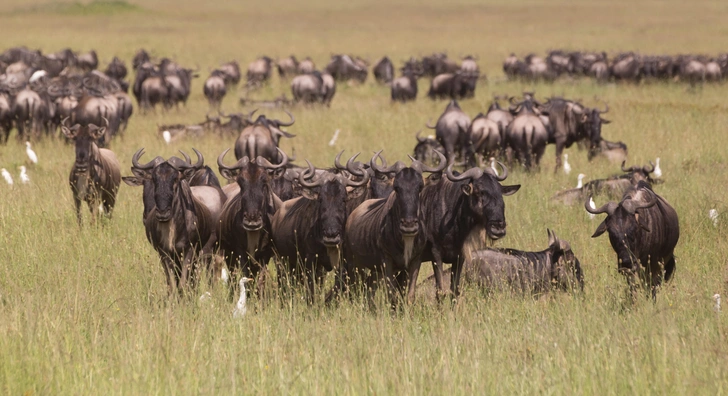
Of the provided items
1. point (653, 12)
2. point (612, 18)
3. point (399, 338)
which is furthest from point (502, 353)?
point (653, 12)

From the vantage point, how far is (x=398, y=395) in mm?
5676

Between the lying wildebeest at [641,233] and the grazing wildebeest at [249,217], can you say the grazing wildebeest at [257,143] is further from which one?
the lying wildebeest at [641,233]

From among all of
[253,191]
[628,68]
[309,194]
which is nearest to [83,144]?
[253,191]

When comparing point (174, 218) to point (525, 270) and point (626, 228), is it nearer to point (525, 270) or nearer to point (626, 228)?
point (525, 270)

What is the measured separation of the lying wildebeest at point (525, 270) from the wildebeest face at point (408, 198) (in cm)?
92

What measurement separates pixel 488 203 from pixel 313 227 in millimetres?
1634

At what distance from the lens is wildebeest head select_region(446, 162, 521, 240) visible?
7.95 meters

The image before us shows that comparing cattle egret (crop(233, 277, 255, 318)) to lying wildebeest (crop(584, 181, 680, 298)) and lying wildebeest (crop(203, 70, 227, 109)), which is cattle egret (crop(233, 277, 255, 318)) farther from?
lying wildebeest (crop(203, 70, 227, 109))

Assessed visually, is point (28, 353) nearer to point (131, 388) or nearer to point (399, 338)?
point (131, 388)

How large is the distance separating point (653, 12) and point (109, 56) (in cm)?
6527

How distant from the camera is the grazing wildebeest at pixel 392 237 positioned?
7.83m

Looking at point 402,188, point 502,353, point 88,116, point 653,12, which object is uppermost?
point 402,188

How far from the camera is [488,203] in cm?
801

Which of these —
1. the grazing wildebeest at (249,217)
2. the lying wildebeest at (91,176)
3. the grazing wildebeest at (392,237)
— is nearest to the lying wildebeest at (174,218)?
the grazing wildebeest at (249,217)
